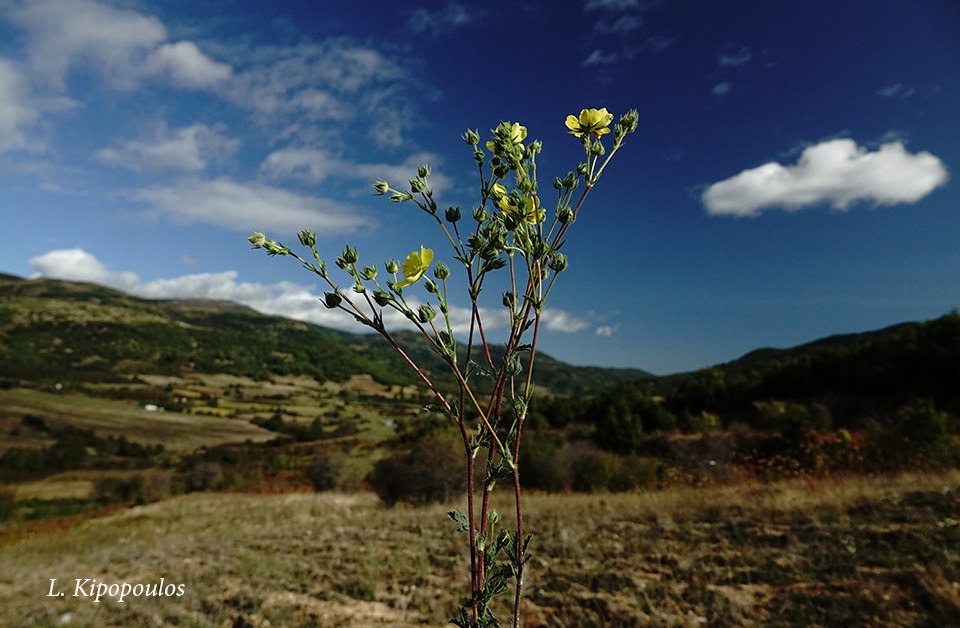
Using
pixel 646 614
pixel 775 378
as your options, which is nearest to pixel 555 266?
pixel 646 614

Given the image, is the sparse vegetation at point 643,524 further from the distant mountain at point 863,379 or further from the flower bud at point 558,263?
the flower bud at point 558,263

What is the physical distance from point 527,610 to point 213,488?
3725cm

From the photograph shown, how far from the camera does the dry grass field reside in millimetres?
4195

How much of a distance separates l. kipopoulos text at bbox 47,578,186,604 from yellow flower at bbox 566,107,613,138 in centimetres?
673

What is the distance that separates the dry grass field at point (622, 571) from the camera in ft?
13.8

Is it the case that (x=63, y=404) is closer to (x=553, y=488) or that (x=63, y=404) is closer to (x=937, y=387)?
(x=553, y=488)

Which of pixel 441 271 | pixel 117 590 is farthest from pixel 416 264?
pixel 117 590

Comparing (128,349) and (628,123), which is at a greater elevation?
(128,349)

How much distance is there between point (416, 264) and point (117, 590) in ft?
24.1

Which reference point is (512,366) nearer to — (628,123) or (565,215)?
(565,215)

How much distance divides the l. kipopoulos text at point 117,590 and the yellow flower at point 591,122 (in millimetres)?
6734

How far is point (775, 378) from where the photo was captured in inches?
1217

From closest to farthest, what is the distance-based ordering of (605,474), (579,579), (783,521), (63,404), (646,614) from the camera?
(646,614) < (579,579) < (783,521) < (605,474) < (63,404)

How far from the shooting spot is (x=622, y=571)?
5.46 metres
